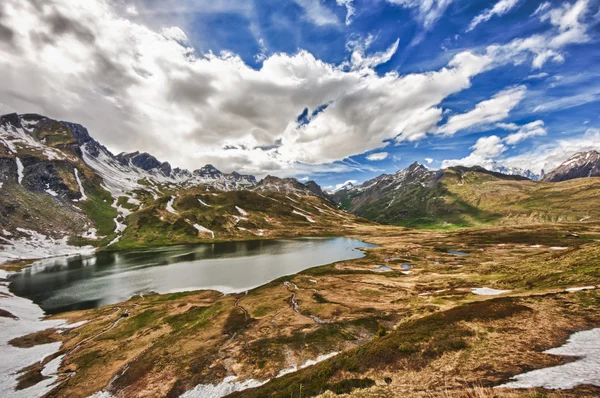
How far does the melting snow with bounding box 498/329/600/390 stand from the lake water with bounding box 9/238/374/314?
6974 centimetres

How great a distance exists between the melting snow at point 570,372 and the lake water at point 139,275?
69736 millimetres

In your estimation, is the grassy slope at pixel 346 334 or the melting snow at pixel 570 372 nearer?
the melting snow at pixel 570 372

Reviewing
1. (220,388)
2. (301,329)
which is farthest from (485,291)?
(220,388)

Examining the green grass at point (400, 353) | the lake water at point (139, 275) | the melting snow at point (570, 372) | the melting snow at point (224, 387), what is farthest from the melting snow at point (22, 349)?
the melting snow at point (570, 372)

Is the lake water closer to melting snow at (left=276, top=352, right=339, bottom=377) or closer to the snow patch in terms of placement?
the snow patch

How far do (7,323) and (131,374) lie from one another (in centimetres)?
4580

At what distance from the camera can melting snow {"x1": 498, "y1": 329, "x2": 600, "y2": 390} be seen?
13.5 metres

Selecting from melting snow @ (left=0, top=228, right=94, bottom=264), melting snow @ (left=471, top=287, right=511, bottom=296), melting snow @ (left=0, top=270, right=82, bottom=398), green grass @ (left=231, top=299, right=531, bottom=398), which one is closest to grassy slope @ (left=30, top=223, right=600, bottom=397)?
green grass @ (left=231, top=299, right=531, bottom=398)

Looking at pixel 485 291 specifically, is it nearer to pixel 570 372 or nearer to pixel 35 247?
pixel 570 372

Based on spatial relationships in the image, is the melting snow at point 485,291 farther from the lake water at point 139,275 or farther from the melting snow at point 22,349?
the melting snow at point 22,349

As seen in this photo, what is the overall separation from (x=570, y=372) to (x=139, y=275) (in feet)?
398

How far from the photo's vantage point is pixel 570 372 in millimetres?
14930

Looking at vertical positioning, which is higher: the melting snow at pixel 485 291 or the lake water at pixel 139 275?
the melting snow at pixel 485 291

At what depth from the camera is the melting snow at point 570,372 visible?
1349 cm
